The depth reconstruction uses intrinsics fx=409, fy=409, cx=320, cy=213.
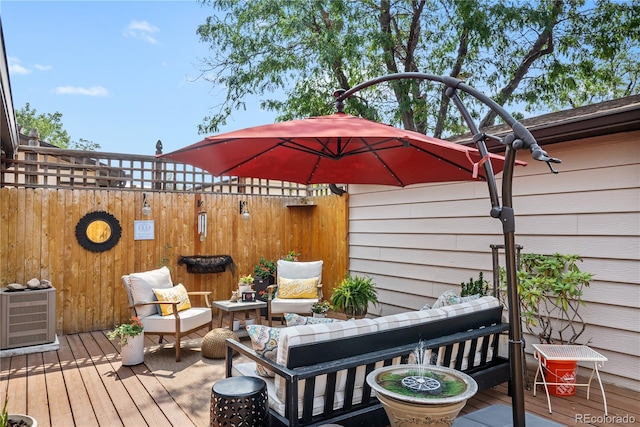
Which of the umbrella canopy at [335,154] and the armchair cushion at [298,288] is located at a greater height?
the umbrella canopy at [335,154]

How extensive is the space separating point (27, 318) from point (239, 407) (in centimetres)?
390

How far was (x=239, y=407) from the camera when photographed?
2.20 meters

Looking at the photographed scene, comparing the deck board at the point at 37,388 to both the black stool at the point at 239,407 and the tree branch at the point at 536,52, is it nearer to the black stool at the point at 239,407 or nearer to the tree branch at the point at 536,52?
the black stool at the point at 239,407

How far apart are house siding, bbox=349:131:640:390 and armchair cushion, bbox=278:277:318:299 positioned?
1133 millimetres

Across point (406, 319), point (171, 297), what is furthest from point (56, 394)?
point (406, 319)

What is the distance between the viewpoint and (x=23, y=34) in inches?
284

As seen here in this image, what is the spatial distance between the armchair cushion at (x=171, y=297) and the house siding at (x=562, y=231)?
2.86 metres

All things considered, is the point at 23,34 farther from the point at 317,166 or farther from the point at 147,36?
the point at 317,166

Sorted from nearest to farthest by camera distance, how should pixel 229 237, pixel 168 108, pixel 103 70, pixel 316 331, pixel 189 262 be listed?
pixel 316 331
pixel 189 262
pixel 229 237
pixel 103 70
pixel 168 108

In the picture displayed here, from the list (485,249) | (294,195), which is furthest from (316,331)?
(294,195)

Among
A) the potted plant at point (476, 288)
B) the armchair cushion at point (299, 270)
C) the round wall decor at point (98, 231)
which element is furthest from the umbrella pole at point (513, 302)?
the round wall decor at point (98, 231)

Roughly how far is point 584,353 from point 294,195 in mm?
5512

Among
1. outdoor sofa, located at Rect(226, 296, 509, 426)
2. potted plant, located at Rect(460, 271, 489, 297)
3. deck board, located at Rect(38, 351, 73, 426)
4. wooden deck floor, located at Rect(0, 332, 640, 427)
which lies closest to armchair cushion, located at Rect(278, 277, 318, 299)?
wooden deck floor, located at Rect(0, 332, 640, 427)

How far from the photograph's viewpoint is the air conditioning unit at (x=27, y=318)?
15.1 feet
